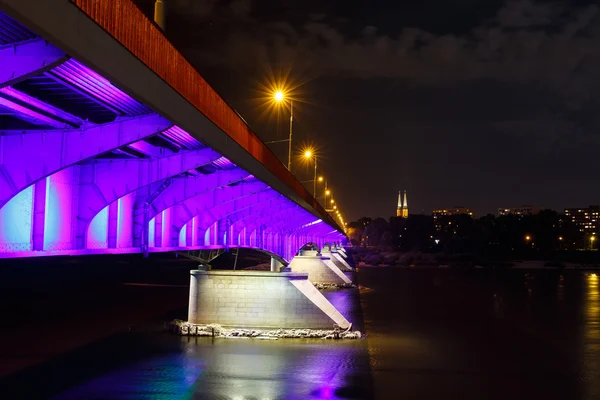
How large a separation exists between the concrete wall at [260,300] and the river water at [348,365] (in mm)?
1635

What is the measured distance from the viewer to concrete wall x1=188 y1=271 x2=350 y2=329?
106 ft

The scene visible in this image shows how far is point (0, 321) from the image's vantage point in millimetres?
45906

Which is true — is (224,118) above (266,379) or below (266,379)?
above

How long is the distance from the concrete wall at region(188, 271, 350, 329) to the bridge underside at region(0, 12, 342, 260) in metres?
12.0

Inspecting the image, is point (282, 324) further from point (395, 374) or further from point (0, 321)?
point (0, 321)

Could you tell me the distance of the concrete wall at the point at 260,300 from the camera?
32.3m

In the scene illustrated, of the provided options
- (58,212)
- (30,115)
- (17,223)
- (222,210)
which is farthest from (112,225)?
(222,210)

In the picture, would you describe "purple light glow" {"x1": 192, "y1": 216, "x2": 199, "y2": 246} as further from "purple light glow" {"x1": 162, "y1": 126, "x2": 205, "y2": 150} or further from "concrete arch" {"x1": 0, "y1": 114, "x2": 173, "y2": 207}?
"concrete arch" {"x1": 0, "y1": 114, "x2": 173, "y2": 207}

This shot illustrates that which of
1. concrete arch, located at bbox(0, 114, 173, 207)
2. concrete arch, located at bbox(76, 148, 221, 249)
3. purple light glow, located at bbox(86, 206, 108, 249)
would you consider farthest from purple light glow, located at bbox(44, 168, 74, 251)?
purple light glow, located at bbox(86, 206, 108, 249)

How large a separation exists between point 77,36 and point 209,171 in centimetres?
1442

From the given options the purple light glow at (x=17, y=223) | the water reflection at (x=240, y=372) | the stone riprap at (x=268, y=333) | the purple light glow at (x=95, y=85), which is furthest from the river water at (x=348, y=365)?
the purple light glow at (x=95, y=85)

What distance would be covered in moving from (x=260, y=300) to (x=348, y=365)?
7.06 meters

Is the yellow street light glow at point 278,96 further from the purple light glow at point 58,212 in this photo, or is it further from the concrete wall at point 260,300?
the purple light glow at point 58,212

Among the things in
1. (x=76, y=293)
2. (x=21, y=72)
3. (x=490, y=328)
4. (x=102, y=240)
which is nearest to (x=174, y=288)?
(x=76, y=293)
